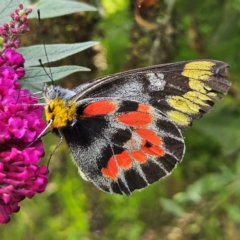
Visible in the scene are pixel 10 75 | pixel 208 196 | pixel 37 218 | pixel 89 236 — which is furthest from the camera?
pixel 37 218

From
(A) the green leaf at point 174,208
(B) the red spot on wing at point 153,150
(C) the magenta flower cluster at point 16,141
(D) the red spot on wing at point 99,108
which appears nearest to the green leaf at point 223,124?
(A) the green leaf at point 174,208

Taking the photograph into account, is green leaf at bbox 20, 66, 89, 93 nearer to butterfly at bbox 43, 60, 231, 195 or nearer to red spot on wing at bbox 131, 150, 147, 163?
butterfly at bbox 43, 60, 231, 195

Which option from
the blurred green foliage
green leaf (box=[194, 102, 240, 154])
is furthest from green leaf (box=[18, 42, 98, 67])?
green leaf (box=[194, 102, 240, 154])

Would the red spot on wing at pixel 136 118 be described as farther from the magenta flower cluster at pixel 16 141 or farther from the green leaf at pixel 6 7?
the green leaf at pixel 6 7

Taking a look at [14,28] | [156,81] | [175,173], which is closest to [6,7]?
[14,28]

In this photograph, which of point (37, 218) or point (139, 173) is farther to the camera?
point (37, 218)

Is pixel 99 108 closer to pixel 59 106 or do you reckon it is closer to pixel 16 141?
pixel 59 106

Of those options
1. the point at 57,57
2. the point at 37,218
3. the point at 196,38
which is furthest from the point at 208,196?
the point at 57,57

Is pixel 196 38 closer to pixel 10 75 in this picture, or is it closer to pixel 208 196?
pixel 208 196

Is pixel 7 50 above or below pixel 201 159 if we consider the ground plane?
above
